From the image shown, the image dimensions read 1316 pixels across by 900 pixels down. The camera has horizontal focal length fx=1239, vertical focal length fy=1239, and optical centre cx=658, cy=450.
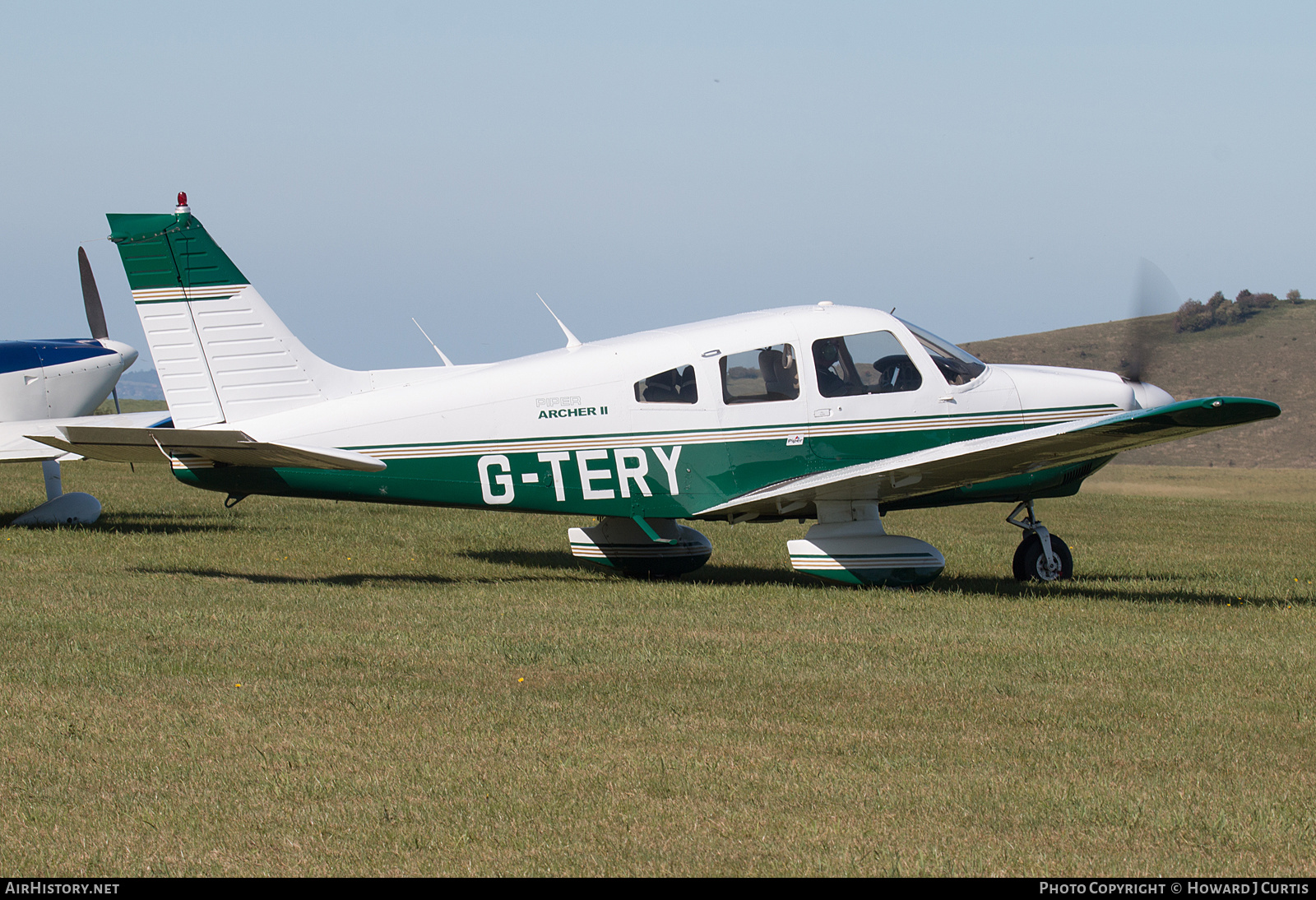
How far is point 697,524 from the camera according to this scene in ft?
54.6

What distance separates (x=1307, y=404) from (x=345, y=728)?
75.6 metres

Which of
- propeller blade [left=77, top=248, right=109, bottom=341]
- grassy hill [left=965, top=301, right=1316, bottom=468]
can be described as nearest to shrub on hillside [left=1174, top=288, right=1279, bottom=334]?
grassy hill [left=965, top=301, right=1316, bottom=468]

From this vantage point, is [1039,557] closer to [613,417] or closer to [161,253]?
[613,417]

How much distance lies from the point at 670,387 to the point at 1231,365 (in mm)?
76964

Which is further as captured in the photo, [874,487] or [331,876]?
[874,487]

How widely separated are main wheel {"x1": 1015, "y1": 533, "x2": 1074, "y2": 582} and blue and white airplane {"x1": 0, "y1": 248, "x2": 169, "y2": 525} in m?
11.2

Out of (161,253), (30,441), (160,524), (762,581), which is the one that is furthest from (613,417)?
(30,441)

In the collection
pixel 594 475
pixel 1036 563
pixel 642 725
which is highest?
pixel 594 475

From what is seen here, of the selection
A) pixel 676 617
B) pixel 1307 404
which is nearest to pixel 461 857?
pixel 676 617

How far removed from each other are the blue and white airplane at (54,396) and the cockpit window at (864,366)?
9662 millimetres

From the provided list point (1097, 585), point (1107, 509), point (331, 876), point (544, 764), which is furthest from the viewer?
point (1107, 509)

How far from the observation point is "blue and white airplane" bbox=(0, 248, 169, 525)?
1614 centimetres

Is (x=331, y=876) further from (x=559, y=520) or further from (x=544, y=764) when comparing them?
(x=559, y=520)

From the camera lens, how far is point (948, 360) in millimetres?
11312
